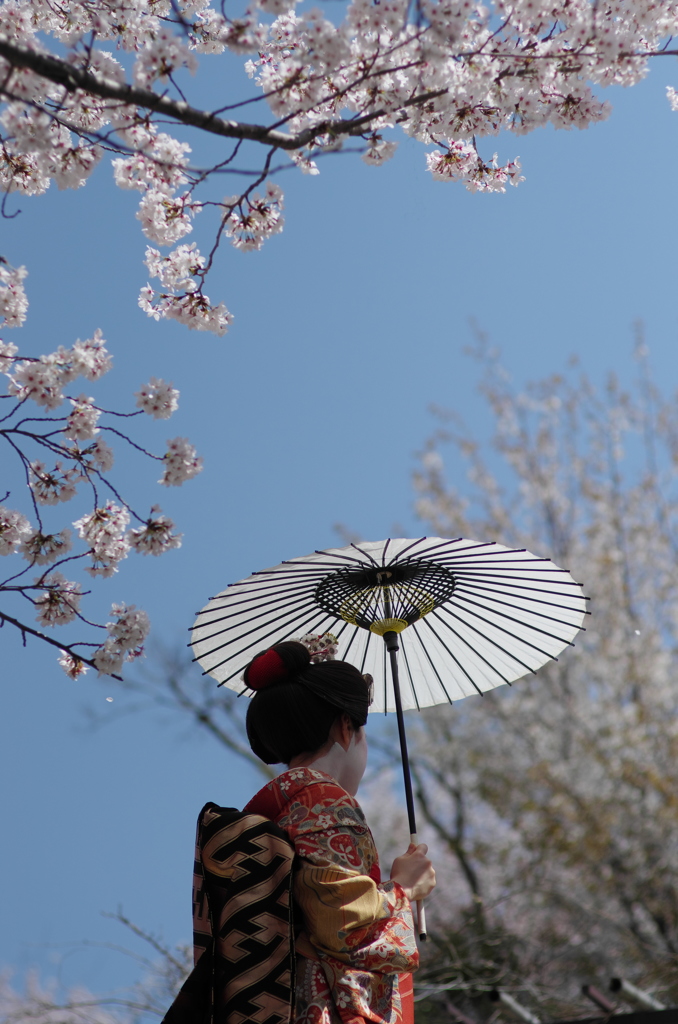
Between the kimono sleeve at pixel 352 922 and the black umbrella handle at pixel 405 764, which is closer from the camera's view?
the kimono sleeve at pixel 352 922

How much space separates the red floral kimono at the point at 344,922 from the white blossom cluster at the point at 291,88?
128 centimetres

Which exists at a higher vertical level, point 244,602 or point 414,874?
point 244,602

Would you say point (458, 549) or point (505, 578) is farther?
point (505, 578)

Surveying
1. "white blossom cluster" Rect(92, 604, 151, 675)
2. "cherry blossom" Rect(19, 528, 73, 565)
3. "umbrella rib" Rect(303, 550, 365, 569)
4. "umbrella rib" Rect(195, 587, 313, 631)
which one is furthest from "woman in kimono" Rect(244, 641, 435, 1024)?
"cherry blossom" Rect(19, 528, 73, 565)

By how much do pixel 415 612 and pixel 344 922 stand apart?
3.16 ft

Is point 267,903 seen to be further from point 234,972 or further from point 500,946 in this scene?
point 500,946

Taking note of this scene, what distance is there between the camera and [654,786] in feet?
23.1

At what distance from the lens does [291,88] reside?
6.88 feet

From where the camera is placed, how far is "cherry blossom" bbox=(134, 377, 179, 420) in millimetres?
2500

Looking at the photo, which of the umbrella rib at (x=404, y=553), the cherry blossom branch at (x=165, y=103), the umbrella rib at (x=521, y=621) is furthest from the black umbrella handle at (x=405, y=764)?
the cherry blossom branch at (x=165, y=103)

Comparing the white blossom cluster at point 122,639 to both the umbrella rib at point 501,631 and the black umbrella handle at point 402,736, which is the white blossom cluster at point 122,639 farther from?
the umbrella rib at point 501,631

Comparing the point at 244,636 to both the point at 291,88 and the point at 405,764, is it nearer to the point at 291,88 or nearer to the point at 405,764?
the point at 405,764

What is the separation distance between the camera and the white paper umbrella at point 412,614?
230 centimetres

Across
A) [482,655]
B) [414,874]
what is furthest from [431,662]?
[414,874]
